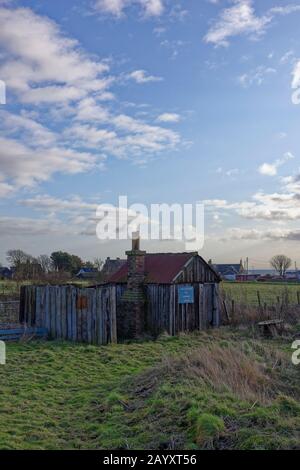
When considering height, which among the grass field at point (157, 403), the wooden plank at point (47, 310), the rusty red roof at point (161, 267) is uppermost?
the rusty red roof at point (161, 267)

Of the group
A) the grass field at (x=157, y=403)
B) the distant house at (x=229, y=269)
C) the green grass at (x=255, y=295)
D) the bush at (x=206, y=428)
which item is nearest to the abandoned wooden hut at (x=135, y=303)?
the green grass at (x=255, y=295)

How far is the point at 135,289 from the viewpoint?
17016 mm

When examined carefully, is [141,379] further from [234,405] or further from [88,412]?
[234,405]

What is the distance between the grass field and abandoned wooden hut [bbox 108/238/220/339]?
16.7 feet

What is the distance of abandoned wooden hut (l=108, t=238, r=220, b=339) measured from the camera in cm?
1669

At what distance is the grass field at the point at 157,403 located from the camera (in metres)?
5.86

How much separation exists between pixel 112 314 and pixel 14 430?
879cm

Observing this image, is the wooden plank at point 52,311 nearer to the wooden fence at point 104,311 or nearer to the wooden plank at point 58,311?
the wooden fence at point 104,311

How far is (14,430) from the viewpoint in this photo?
646 centimetres

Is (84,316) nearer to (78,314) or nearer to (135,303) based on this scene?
(78,314)

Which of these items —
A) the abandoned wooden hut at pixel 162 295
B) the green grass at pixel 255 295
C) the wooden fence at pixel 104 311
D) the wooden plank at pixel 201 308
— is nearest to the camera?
the wooden fence at pixel 104 311

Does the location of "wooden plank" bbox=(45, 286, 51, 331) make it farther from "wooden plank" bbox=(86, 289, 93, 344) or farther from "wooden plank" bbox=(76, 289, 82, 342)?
"wooden plank" bbox=(86, 289, 93, 344)

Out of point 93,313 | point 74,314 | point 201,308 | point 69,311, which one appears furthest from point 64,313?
point 201,308

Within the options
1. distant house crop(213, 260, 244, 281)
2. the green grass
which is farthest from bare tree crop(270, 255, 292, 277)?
the green grass
